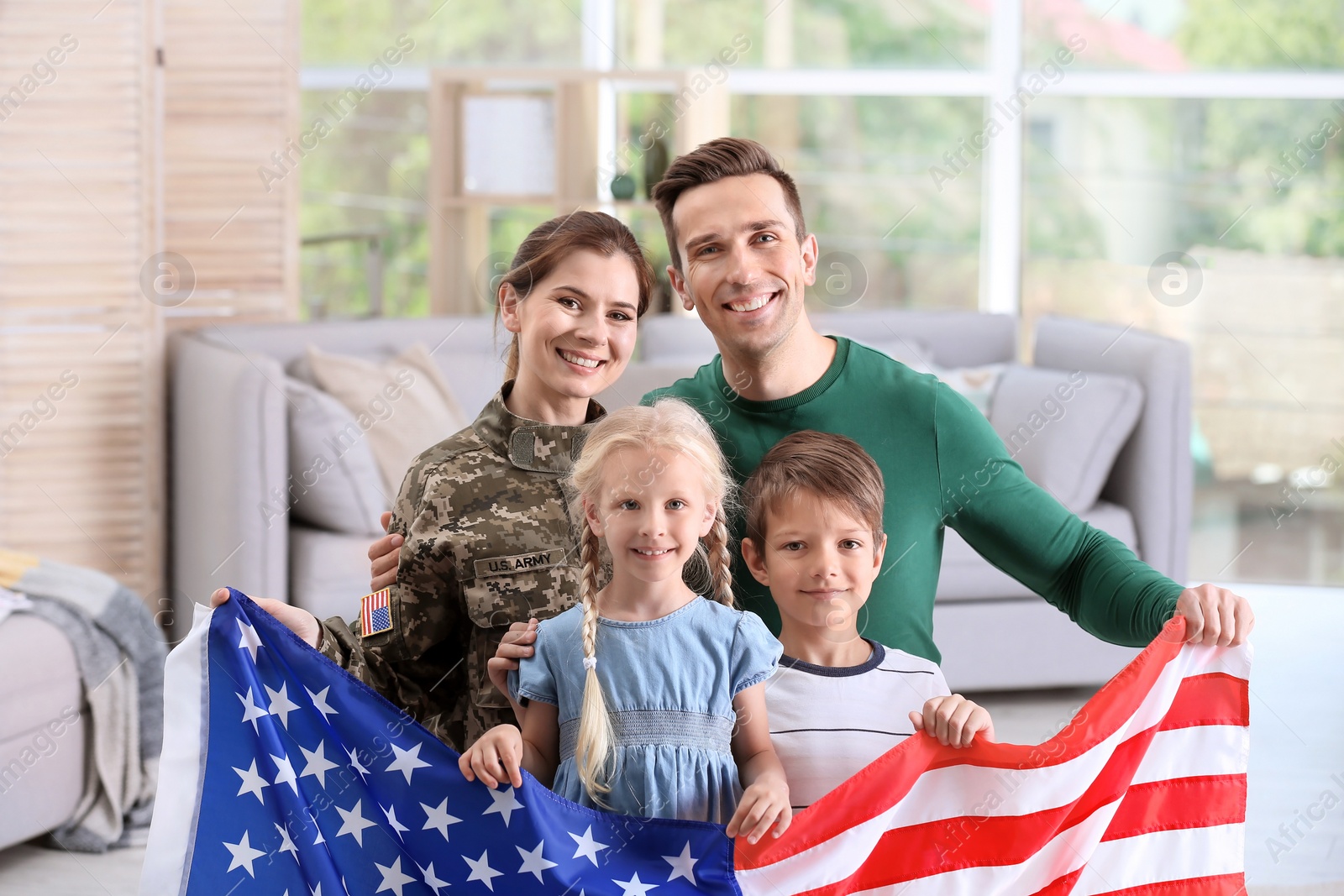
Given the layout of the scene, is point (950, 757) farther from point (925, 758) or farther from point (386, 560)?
point (386, 560)

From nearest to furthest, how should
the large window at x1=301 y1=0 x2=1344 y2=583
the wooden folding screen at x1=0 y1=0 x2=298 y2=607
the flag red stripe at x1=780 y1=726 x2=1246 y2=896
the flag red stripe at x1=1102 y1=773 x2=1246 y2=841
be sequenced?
1. the flag red stripe at x1=780 y1=726 x2=1246 y2=896
2. the flag red stripe at x1=1102 y1=773 x2=1246 y2=841
3. the wooden folding screen at x1=0 y1=0 x2=298 y2=607
4. the large window at x1=301 y1=0 x2=1344 y2=583

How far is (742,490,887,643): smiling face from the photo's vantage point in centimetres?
139

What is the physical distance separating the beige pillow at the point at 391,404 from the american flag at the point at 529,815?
1908 mm

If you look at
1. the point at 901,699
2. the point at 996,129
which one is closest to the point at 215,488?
the point at 901,699

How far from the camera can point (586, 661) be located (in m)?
1.28

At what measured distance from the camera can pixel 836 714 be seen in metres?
1.38

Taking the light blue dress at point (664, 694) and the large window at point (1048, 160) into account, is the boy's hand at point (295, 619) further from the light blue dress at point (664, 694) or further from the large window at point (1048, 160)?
the large window at point (1048, 160)

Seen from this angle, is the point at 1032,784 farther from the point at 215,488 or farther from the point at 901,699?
the point at 215,488

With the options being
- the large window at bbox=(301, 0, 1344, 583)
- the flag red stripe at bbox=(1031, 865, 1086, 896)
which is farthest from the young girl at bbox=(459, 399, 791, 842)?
the large window at bbox=(301, 0, 1344, 583)

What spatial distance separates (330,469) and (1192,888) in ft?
7.40

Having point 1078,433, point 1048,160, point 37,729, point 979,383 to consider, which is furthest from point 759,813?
point 1048,160

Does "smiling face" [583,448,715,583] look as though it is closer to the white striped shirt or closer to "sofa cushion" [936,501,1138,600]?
the white striped shirt

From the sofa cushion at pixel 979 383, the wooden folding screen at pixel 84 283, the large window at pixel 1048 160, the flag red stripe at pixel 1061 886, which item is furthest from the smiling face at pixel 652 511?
the large window at pixel 1048 160

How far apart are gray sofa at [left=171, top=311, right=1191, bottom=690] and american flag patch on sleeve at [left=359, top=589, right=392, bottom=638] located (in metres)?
1.62
